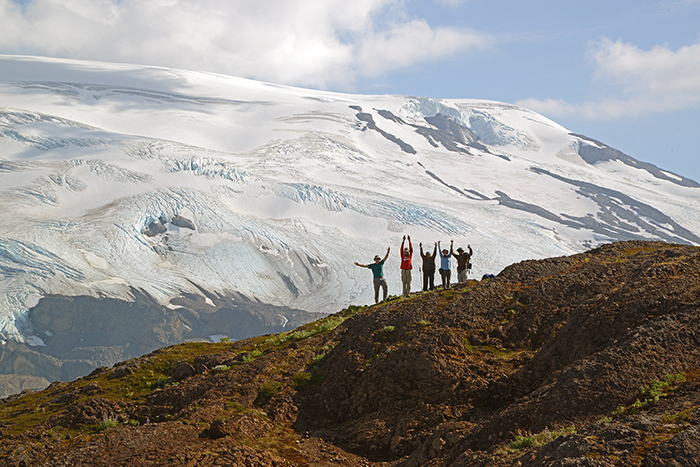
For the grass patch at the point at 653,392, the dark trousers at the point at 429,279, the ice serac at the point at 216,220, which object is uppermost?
the ice serac at the point at 216,220

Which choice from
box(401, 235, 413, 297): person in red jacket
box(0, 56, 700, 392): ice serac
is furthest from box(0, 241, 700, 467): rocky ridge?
box(0, 56, 700, 392): ice serac

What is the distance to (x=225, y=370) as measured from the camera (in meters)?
14.5

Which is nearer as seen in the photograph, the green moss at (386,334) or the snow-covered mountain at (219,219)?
the green moss at (386,334)

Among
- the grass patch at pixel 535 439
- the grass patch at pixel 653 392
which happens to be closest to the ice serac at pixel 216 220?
the grass patch at pixel 653 392

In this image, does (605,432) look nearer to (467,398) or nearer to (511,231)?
(467,398)

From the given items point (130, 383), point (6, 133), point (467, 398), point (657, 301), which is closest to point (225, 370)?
point (130, 383)

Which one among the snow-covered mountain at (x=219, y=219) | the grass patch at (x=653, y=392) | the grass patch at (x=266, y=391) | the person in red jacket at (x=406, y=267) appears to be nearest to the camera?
the grass patch at (x=653, y=392)

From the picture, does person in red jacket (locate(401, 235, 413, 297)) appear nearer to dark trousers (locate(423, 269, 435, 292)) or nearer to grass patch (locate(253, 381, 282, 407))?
dark trousers (locate(423, 269, 435, 292))

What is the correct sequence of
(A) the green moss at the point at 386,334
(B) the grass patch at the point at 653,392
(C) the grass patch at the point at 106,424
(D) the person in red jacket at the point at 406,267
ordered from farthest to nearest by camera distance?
(D) the person in red jacket at the point at 406,267 < (A) the green moss at the point at 386,334 < (C) the grass patch at the point at 106,424 < (B) the grass patch at the point at 653,392

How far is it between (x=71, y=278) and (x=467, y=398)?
84.6m

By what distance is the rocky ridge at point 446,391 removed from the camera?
7402 mm

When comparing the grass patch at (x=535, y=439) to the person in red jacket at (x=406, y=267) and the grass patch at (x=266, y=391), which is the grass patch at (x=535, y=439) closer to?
the grass patch at (x=266, y=391)

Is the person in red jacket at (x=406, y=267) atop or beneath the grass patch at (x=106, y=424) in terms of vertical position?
atop

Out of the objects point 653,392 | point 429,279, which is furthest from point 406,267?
point 653,392
